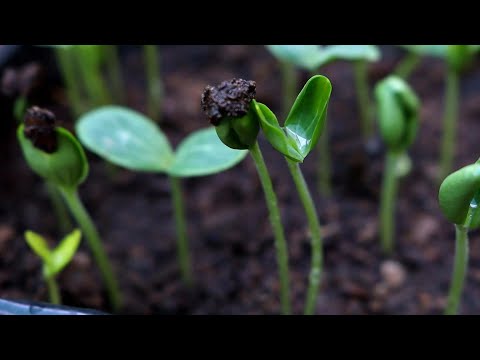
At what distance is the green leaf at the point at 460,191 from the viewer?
0.50 meters

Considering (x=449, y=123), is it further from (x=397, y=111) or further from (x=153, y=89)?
(x=153, y=89)

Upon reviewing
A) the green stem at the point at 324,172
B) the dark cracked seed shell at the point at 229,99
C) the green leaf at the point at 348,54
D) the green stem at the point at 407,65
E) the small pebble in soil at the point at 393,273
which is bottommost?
the small pebble in soil at the point at 393,273

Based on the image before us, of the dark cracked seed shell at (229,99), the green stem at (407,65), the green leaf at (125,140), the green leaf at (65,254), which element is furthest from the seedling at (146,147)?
the green stem at (407,65)

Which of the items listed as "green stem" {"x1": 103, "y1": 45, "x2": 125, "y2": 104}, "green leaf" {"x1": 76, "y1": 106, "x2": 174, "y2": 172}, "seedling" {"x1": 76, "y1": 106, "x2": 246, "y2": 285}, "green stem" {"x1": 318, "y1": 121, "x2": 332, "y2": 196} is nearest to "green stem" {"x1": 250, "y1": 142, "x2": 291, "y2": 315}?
"seedling" {"x1": 76, "y1": 106, "x2": 246, "y2": 285}

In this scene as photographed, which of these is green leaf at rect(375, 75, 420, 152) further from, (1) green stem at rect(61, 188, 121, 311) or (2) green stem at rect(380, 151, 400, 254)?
(1) green stem at rect(61, 188, 121, 311)

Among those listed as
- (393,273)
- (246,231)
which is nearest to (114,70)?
(246,231)

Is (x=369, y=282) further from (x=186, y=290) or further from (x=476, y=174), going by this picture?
(x=476, y=174)

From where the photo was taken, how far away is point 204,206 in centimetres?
111

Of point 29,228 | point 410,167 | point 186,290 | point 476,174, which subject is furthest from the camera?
point 410,167

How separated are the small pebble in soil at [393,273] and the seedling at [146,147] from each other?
1.06 ft

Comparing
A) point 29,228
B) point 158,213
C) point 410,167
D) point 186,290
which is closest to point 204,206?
point 158,213

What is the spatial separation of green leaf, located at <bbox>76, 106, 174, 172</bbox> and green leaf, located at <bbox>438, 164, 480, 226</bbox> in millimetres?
422

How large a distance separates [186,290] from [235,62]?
72cm

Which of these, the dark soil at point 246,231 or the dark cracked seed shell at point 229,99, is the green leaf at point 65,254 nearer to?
the dark soil at point 246,231
